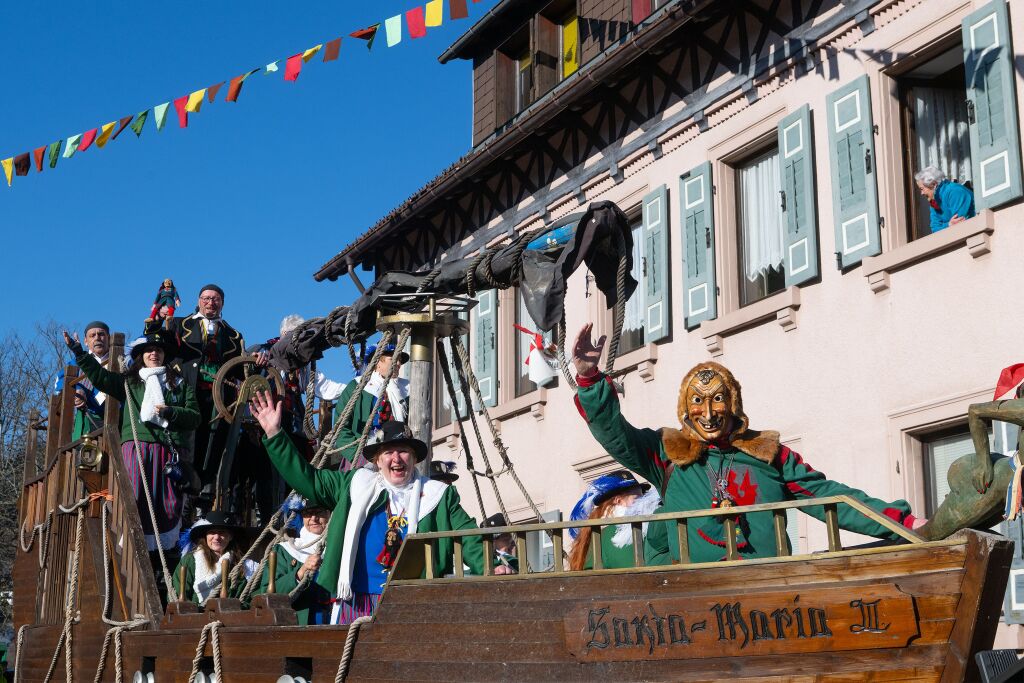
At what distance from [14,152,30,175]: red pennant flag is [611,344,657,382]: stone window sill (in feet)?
19.3

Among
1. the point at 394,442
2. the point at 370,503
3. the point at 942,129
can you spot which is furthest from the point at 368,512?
the point at 942,129

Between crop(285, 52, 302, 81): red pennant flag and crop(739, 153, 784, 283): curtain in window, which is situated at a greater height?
crop(285, 52, 302, 81): red pennant flag

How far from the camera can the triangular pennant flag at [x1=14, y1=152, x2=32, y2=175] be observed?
12516 millimetres

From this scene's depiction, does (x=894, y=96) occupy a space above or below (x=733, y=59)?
below

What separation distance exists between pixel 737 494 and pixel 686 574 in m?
0.50

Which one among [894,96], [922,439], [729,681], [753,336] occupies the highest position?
[894,96]

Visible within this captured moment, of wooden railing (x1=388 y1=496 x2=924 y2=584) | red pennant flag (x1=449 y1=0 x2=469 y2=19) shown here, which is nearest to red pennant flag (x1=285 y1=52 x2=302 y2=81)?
red pennant flag (x1=449 y1=0 x2=469 y2=19)

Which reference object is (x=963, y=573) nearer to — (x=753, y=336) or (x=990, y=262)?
(x=990, y=262)

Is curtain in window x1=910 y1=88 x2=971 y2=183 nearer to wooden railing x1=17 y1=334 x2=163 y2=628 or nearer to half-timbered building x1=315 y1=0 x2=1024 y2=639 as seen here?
half-timbered building x1=315 y1=0 x2=1024 y2=639

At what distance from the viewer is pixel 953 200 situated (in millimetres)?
9648

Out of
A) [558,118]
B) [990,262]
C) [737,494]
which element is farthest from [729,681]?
[558,118]

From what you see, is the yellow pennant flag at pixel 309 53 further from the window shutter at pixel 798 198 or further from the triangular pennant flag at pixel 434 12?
the window shutter at pixel 798 198

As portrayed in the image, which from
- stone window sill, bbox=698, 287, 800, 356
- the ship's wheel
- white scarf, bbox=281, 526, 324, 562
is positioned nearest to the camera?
white scarf, bbox=281, 526, 324, 562

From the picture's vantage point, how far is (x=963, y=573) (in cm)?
440
